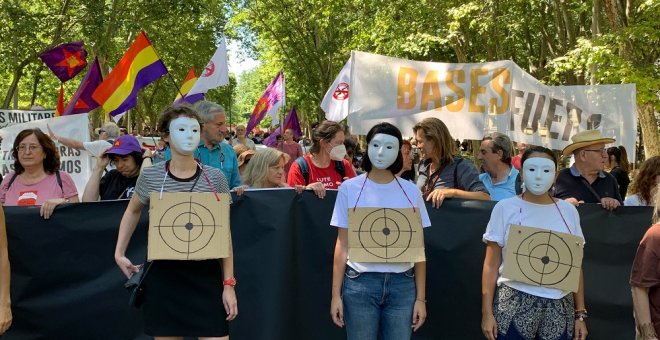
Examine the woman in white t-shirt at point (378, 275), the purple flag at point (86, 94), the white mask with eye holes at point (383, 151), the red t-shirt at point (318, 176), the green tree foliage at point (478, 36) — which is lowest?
the woman in white t-shirt at point (378, 275)

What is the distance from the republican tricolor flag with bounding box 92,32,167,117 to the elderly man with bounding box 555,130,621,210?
5781mm

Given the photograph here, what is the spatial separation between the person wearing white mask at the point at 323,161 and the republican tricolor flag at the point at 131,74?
4008 mm

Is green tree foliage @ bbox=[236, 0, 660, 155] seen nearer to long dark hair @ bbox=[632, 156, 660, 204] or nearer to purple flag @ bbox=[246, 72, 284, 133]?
purple flag @ bbox=[246, 72, 284, 133]

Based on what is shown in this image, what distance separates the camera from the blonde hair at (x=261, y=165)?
6117 mm

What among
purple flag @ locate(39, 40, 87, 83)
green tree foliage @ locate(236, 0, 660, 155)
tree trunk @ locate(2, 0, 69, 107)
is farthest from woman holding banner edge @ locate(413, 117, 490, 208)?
tree trunk @ locate(2, 0, 69, 107)

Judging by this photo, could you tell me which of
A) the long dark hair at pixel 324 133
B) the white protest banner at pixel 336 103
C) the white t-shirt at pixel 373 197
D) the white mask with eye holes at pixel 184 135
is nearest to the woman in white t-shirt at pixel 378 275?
the white t-shirt at pixel 373 197

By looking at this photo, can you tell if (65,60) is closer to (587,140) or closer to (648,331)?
(587,140)

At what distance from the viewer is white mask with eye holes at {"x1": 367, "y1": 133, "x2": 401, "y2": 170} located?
430cm

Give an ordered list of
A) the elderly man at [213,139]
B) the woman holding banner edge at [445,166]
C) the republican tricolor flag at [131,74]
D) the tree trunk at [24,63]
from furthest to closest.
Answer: the tree trunk at [24,63]
the republican tricolor flag at [131,74]
the elderly man at [213,139]
the woman holding banner edge at [445,166]

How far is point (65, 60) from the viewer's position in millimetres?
14656

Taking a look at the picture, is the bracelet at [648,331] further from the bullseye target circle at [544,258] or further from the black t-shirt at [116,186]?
the black t-shirt at [116,186]

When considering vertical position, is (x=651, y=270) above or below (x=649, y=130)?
below

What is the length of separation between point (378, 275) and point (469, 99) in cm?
407

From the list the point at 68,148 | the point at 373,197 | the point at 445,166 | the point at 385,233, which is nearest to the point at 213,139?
the point at 445,166
